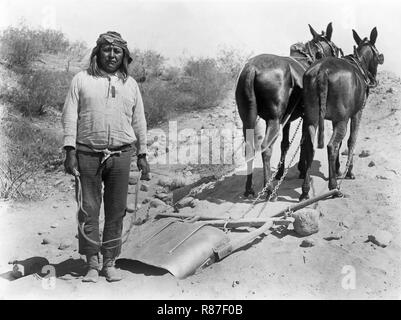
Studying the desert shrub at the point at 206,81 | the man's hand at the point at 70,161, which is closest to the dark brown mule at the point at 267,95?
the man's hand at the point at 70,161

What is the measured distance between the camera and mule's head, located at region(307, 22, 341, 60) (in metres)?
6.99

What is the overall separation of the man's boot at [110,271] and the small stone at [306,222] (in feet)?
6.26

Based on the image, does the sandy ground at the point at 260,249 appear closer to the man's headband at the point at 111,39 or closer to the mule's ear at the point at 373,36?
the mule's ear at the point at 373,36

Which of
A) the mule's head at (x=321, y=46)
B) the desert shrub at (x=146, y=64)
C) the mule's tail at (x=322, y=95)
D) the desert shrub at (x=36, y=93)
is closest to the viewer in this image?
the mule's tail at (x=322, y=95)

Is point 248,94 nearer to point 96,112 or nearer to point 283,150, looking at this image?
point 283,150

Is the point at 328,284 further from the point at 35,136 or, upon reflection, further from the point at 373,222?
the point at 35,136

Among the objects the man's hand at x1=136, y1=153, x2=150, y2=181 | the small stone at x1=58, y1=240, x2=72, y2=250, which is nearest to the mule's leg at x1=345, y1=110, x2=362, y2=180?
the man's hand at x1=136, y1=153, x2=150, y2=181

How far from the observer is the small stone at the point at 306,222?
15.9 ft

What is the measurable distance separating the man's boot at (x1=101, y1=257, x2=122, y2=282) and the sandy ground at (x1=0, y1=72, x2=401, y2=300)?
6 centimetres

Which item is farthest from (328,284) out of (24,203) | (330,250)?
(24,203)

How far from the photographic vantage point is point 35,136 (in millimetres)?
9375

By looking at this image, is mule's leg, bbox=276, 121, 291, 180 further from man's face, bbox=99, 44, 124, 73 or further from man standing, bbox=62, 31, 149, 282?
man's face, bbox=99, 44, 124, 73

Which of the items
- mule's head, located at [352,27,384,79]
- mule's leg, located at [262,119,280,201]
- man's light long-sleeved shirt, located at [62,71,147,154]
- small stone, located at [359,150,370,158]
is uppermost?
mule's head, located at [352,27,384,79]

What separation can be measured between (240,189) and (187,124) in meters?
4.34
